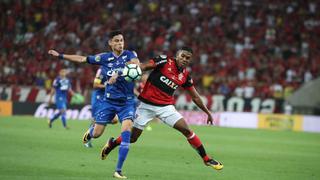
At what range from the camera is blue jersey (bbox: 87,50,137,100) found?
41.9ft

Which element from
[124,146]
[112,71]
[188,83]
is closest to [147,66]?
[112,71]

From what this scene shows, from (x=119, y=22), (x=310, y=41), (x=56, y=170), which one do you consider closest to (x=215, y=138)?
(x=56, y=170)

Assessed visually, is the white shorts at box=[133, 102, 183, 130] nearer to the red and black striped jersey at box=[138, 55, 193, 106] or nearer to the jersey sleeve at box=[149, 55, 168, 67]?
the red and black striped jersey at box=[138, 55, 193, 106]

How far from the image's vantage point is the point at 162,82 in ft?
42.5

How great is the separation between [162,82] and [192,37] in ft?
87.5

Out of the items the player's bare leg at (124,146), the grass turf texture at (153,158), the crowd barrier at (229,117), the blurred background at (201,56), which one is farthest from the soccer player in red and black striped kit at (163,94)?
the crowd barrier at (229,117)

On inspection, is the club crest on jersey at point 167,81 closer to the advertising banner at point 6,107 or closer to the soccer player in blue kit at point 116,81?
the soccer player in blue kit at point 116,81

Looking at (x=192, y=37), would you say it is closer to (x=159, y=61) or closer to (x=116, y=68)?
(x=159, y=61)

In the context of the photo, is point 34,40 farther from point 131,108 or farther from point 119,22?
point 131,108

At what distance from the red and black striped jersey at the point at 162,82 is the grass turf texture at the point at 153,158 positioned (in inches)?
56.3

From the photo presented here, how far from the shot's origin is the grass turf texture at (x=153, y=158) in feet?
42.1

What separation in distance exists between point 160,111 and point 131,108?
22.6 inches

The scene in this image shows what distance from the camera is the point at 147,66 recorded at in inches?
494

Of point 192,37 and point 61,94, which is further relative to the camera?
point 192,37
